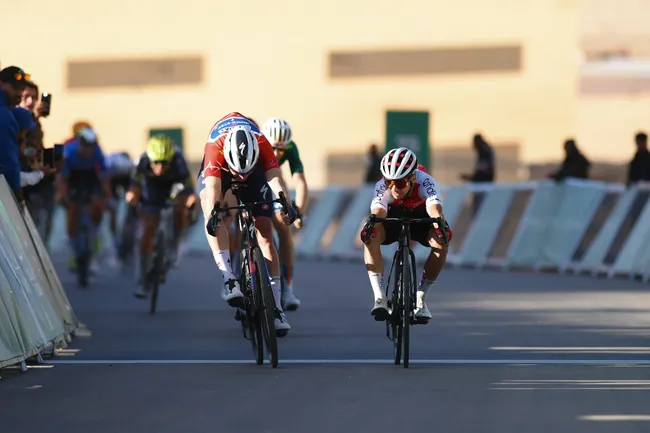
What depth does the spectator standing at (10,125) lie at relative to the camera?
45.3 ft

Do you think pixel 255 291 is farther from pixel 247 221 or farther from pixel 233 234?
pixel 233 234

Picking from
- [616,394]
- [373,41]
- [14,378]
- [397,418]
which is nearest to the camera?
[397,418]

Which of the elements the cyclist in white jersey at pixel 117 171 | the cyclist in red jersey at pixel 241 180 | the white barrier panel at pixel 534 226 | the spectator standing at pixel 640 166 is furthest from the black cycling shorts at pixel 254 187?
the cyclist in white jersey at pixel 117 171

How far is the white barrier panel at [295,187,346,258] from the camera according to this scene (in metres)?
33.0

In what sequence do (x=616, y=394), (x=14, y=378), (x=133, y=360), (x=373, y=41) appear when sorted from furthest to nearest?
1. (x=373, y=41)
2. (x=133, y=360)
3. (x=14, y=378)
4. (x=616, y=394)

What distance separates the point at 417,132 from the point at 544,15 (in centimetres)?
2221

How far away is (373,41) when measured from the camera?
2117 inches

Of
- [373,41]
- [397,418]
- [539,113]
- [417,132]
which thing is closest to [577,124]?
[539,113]

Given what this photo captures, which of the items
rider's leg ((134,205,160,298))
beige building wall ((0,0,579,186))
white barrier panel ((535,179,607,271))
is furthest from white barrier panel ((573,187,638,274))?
beige building wall ((0,0,579,186))

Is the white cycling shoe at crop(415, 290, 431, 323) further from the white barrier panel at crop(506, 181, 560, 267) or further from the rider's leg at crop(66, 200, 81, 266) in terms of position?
the white barrier panel at crop(506, 181, 560, 267)

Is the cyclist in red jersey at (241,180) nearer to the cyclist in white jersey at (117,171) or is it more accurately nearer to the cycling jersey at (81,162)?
the cycling jersey at (81,162)

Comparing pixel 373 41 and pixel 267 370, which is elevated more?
pixel 373 41

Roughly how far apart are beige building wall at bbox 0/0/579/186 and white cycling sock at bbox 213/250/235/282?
3722cm

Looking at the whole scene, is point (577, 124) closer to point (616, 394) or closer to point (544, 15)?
point (544, 15)
